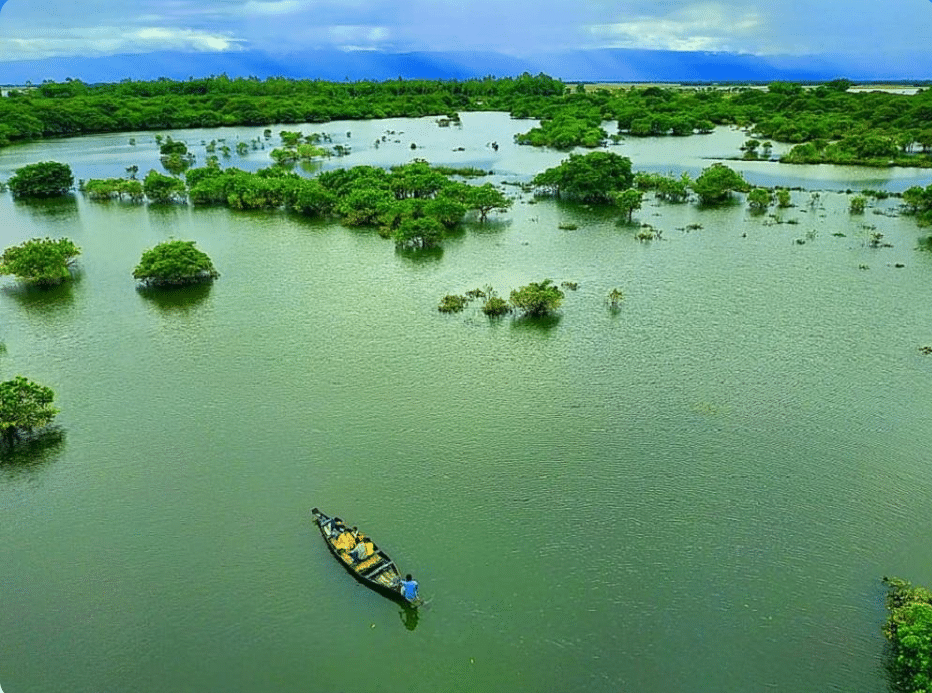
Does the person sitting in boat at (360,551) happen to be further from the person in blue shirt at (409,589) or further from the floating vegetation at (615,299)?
the floating vegetation at (615,299)

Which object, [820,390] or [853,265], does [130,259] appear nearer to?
[820,390]

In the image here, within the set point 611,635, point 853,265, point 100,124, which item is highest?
point 100,124

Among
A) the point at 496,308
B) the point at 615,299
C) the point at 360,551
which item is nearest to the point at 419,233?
the point at 496,308

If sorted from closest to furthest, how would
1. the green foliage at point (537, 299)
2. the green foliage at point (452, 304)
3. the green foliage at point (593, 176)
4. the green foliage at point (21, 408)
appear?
the green foliage at point (21, 408), the green foliage at point (537, 299), the green foliage at point (452, 304), the green foliage at point (593, 176)

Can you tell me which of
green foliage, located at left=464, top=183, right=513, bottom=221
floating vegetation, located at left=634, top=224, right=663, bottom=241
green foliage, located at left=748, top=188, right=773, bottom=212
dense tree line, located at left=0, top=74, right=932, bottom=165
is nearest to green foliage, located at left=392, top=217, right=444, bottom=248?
green foliage, located at left=464, top=183, right=513, bottom=221

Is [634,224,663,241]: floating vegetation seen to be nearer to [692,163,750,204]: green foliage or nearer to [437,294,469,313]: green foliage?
[692,163,750,204]: green foliage

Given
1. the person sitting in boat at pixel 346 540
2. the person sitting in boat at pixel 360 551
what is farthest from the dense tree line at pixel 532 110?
the person sitting in boat at pixel 360 551

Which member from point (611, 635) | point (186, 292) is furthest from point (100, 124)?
point (611, 635)
